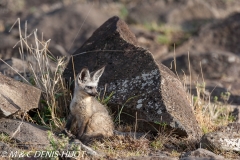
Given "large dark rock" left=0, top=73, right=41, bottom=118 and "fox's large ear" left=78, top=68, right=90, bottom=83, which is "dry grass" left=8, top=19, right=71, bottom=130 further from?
"fox's large ear" left=78, top=68, right=90, bottom=83

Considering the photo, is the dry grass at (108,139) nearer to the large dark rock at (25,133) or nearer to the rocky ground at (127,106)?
the rocky ground at (127,106)

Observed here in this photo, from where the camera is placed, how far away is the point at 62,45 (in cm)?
1905

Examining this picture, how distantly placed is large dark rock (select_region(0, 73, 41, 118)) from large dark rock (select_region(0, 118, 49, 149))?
167mm

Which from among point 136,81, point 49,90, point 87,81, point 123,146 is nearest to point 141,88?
point 136,81

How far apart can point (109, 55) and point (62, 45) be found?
31.5 ft

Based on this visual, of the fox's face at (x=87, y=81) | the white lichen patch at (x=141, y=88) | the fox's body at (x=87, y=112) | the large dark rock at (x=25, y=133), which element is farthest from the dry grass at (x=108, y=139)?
the fox's face at (x=87, y=81)

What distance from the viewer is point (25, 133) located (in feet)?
27.1

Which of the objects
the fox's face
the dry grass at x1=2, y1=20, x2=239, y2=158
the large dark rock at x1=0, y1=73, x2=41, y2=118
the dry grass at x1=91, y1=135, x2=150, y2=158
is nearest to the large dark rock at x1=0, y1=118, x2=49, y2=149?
the large dark rock at x1=0, y1=73, x2=41, y2=118

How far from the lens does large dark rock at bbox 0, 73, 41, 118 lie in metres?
8.47

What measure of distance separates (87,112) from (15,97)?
1188 mm

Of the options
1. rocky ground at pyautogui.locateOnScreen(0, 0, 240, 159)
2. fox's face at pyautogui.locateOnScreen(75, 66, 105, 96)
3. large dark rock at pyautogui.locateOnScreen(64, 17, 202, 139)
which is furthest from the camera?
large dark rock at pyautogui.locateOnScreen(64, 17, 202, 139)

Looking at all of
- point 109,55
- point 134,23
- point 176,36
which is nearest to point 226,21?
point 176,36

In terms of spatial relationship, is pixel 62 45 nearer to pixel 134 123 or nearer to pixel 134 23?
pixel 134 23

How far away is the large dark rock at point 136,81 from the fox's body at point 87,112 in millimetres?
624
